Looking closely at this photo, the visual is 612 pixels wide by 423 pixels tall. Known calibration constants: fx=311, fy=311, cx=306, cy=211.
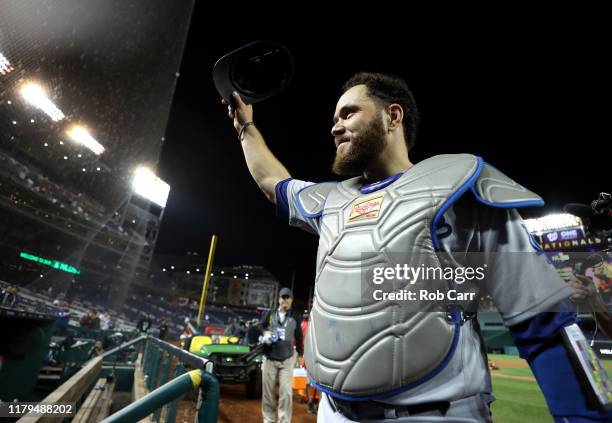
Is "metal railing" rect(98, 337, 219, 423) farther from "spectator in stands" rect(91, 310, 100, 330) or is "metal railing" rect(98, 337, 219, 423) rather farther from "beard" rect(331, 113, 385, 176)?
"spectator in stands" rect(91, 310, 100, 330)

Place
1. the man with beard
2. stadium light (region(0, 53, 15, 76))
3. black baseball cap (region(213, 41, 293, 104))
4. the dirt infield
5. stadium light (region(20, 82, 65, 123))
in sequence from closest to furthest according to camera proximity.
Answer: the man with beard < black baseball cap (region(213, 41, 293, 104)) < the dirt infield < stadium light (region(0, 53, 15, 76)) < stadium light (region(20, 82, 65, 123))

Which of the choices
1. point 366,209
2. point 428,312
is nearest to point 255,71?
point 366,209

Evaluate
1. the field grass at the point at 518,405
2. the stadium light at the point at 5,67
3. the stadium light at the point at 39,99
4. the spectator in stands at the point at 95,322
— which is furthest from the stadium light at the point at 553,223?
the stadium light at the point at 39,99

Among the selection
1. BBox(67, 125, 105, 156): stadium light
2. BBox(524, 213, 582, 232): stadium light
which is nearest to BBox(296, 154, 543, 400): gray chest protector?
BBox(524, 213, 582, 232): stadium light

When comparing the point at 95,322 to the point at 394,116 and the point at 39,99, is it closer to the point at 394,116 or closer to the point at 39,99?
the point at 394,116

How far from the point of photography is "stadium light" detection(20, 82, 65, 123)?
22016 mm

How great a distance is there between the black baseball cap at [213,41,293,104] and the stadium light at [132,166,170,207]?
37708mm

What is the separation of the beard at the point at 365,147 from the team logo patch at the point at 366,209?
206mm

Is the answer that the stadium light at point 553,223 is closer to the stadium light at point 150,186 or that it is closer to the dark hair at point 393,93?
the dark hair at point 393,93

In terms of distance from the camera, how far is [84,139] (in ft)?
107

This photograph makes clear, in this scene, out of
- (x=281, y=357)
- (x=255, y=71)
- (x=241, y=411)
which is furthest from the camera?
(x=241, y=411)

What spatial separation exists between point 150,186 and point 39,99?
13972 millimetres

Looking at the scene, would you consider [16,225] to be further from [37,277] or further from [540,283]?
[540,283]

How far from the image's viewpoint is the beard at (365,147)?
1.21m
